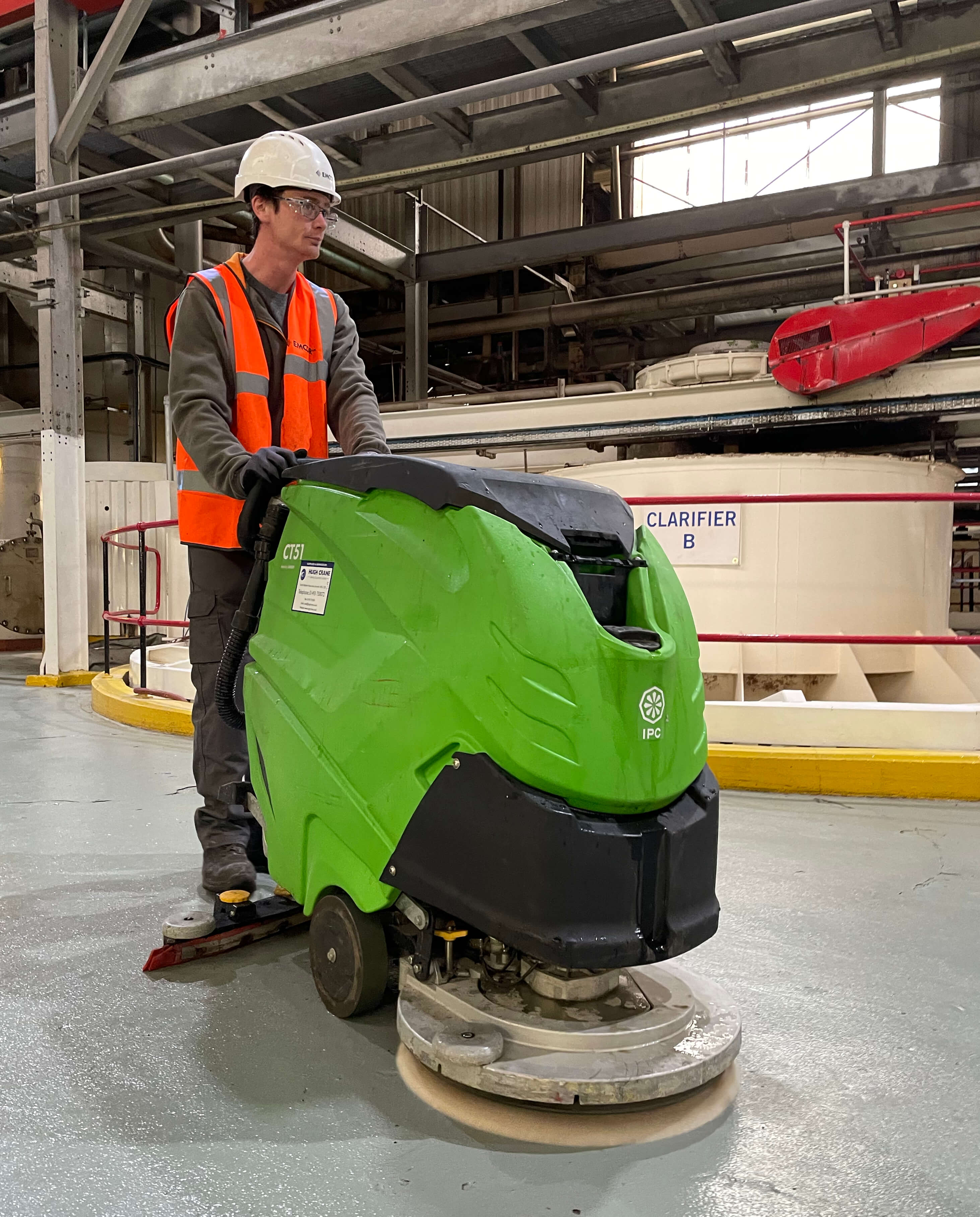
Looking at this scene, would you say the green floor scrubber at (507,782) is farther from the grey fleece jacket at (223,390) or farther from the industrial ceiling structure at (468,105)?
the industrial ceiling structure at (468,105)

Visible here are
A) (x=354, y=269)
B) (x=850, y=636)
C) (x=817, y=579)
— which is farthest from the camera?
(x=354, y=269)

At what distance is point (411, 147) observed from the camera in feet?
22.5

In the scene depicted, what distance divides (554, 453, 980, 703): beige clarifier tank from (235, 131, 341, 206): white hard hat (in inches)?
139

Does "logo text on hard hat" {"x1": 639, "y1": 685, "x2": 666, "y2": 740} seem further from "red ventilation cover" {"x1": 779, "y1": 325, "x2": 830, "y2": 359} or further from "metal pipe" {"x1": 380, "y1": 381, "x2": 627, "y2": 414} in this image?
"metal pipe" {"x1": 380, "y1": 381, "x2": 627, "y2": 414}

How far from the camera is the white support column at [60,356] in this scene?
250 inches

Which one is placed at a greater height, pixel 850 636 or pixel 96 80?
pixel 96 80

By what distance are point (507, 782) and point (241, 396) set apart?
1.19m

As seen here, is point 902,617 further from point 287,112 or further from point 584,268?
point 584,268

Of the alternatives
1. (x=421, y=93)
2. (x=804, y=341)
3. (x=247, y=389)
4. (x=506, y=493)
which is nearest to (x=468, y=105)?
(x=421, y=93)

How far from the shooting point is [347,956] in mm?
1486

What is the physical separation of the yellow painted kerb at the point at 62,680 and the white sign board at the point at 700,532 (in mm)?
4266

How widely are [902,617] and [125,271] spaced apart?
35.3 feet

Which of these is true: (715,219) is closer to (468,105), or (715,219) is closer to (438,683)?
(468,105)

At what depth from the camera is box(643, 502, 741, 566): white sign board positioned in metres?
5.24
